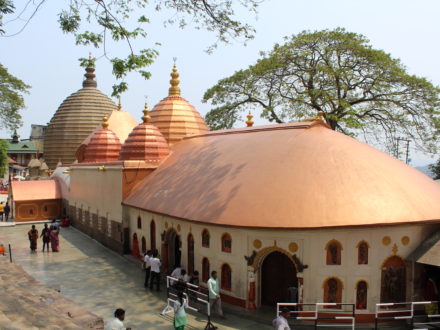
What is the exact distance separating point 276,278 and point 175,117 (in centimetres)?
1541

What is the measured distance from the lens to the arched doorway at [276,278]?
12.3 m

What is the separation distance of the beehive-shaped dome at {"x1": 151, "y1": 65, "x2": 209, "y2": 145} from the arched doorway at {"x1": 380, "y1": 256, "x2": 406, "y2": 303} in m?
16.0

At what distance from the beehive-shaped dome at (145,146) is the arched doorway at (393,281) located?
42.2 feet

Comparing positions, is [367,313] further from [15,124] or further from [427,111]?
[15,124]

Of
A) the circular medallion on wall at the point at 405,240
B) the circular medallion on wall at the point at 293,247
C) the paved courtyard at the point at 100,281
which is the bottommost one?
the paved courtyard at the point at 100,281

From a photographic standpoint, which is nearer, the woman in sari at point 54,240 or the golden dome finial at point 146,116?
the woman in sari at point 54,240

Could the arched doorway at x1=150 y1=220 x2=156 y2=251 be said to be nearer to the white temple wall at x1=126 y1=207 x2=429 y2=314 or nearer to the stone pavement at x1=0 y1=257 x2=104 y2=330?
the white temple wall at x1=126 y1=207 x2=429 y2=314

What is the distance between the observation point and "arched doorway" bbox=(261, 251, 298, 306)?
12336 millimetres

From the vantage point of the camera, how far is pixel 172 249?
626 inches

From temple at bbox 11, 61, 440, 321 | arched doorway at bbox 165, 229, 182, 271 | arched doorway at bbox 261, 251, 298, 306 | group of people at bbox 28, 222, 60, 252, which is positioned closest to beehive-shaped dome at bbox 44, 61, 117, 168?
group of people at bbox 28, 222, 60, 252

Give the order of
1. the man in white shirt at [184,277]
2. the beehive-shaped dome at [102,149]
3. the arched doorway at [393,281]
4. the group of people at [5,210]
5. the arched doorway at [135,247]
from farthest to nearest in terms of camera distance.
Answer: the group of people at [5,210], the beehive-shaped dome at [102,149], the arched doorway at [135,247], the man in white shirt at [184,277], the arched doorway at [393,281]

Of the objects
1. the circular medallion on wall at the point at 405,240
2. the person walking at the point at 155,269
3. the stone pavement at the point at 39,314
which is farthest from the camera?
the person walking at the point at 155,269

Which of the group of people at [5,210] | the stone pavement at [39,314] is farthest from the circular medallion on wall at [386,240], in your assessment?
the group of people at [5,210]

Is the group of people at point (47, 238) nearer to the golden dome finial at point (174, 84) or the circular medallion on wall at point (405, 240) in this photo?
the golden dome finial at point (174, 84)
